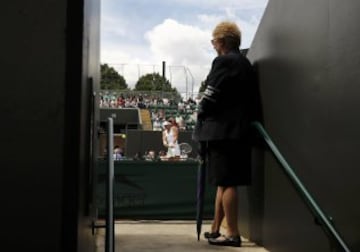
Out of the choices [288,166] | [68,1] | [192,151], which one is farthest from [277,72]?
[192,151]

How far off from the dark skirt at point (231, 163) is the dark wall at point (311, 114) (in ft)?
0.57

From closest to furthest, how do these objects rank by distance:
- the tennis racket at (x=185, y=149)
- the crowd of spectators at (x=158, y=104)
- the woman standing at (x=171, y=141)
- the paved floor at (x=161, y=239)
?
the paved floor at (x=161, y=239) → the woman standing at (x=171, y=141) → the tennis racket at (x=185, y=149) → the crowd of spectators at (x=158, y=104)

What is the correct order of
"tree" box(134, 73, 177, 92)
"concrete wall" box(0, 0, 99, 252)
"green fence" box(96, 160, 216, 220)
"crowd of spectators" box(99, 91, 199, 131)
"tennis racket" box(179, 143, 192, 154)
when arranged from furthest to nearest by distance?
"tree" box(134, 73, 177, 92) → "crowd of spectators" box(99, 91, 199, 131) → "tennis racket" box(179, 143, 192, 154) → "green fence" box(96, 160, 216, 220) → "concrete wall" box(0, 0, 99, 252)

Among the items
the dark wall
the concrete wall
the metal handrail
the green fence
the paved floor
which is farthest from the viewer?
the green fence

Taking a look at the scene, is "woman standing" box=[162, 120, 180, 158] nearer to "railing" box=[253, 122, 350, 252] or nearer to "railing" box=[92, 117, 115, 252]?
"railing" box=[253, 122, 350, 252]

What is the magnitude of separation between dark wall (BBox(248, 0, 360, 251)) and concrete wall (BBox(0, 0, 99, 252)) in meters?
1.52

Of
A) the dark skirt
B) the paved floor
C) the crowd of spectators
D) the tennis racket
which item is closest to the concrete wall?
the paved floor

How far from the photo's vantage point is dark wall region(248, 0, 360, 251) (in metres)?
2.95

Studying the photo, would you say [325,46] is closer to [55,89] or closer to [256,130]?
[256,130]

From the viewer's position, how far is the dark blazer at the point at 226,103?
4527 mm

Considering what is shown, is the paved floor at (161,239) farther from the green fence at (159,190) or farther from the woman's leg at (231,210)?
the green fence at (159,190)

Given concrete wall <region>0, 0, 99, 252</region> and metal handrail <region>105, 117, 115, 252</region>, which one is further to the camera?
metal handrail <region>105, 117, 115, 252</region>

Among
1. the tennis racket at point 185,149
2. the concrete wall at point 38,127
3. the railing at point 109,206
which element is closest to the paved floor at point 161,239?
the railing at point 109,206

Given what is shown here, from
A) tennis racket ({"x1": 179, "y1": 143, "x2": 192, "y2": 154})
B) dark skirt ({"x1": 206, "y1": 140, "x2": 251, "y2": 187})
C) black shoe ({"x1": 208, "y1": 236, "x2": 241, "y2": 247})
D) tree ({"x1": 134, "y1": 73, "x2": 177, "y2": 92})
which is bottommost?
black shoe ({"x1": 208, "y1": 236, "x2": 241, "y2": 247})
